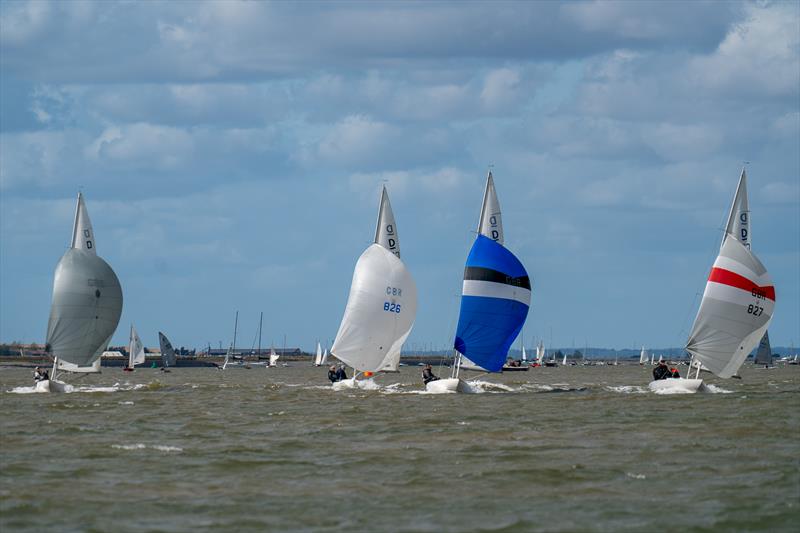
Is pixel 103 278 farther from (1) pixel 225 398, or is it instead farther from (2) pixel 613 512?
(2) pixel 613 512

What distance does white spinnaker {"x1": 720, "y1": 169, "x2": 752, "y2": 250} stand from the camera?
53562 mm

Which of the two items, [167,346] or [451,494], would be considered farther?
[167,346]

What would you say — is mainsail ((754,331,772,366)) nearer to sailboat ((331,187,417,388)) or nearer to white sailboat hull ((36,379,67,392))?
sailboat ((331,187,417,388))

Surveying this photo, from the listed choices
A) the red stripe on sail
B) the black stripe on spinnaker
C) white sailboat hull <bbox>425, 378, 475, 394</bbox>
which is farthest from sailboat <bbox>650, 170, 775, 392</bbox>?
white sailboat hull <bbox>425, 378, 475, 394</bbox>

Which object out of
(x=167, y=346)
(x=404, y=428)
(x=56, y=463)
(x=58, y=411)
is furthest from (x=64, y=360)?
(x=167, y=346)

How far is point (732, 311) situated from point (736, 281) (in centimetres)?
124

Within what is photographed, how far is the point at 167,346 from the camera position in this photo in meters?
159

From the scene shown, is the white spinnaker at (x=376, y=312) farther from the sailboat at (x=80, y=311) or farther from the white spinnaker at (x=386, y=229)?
the sailboat at (x=80, y=311)

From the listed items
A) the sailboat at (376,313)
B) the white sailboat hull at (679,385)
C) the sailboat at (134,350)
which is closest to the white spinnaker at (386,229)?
the sailboat at (376,313)

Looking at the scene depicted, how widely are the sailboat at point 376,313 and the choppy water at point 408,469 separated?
468 inches

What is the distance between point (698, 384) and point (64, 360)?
28437 millimetres

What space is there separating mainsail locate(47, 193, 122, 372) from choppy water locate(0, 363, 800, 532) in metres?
12.2

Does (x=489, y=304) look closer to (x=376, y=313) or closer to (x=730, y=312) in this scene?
(x=376, y=313)

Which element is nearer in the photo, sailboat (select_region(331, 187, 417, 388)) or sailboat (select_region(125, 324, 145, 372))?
sailboat (select_region(331, 187, 417, 388))
